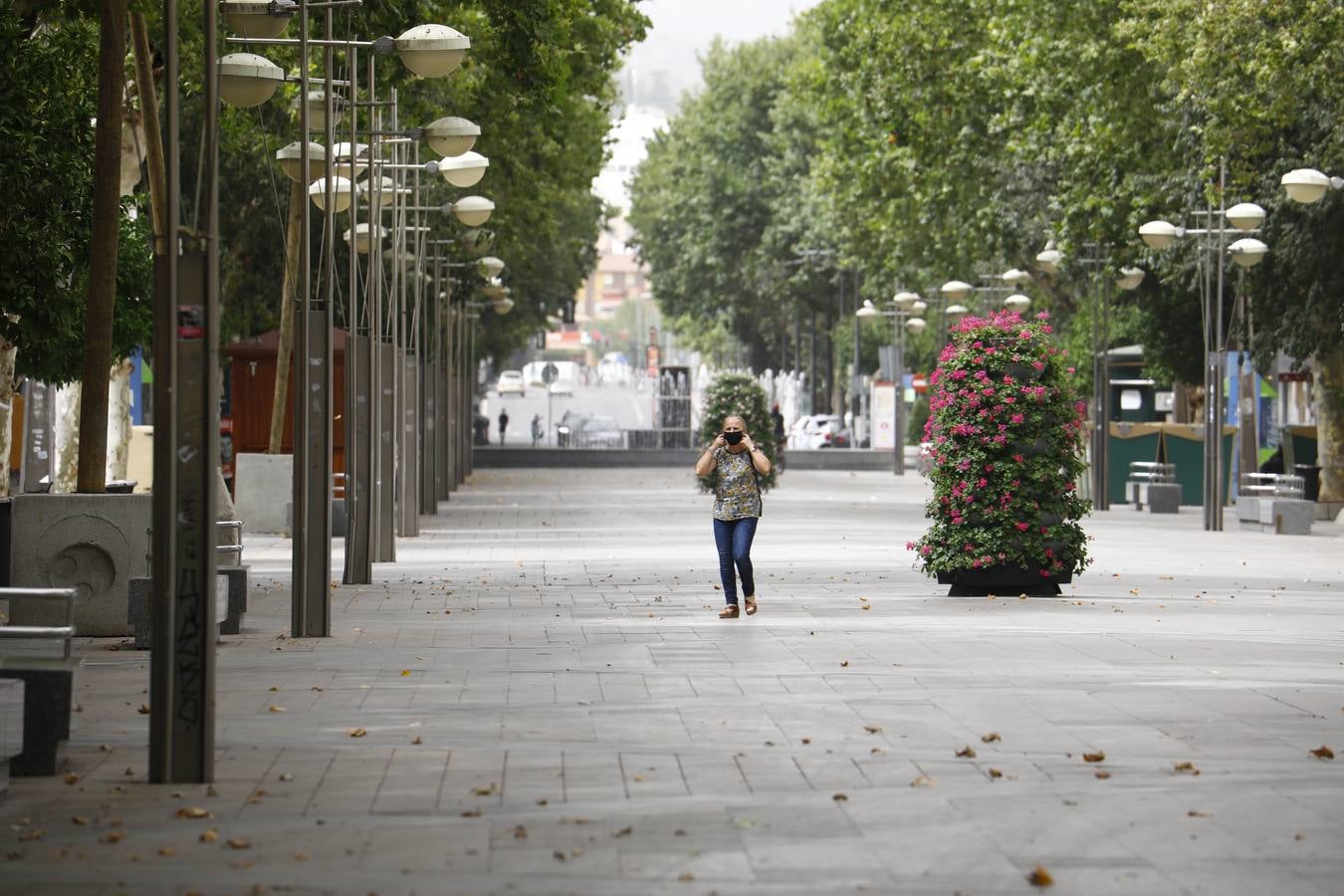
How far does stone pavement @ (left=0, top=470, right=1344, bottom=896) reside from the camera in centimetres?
731

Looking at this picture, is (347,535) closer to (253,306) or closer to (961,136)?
(253,306)

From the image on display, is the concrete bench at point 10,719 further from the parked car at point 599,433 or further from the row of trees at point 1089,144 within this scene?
the parked car at point 599,433

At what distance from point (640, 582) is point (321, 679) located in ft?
27.4

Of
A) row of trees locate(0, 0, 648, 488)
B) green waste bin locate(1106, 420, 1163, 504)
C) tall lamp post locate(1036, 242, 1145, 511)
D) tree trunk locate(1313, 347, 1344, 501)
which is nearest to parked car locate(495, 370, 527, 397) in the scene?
row of trees locate(0, 0, 648, 488)

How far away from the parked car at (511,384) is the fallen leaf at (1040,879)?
12953 cm

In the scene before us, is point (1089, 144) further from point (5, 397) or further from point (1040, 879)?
point (1040, 879)

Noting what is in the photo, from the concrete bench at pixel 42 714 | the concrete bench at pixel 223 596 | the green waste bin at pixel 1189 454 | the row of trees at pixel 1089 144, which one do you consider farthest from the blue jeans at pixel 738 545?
the green waste bin at pixel 1189 454

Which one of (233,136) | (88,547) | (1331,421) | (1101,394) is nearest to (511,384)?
(1101,394)

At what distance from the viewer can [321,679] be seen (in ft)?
41.7

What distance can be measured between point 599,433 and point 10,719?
73.3m

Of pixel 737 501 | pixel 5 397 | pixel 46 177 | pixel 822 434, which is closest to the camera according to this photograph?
pixel 737 501

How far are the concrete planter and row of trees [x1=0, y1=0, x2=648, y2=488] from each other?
1.00 metres

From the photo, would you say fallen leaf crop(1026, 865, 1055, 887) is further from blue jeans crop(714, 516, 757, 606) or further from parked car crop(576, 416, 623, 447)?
parked car crop(576, 416, 623, 447)

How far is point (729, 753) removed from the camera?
979cm
